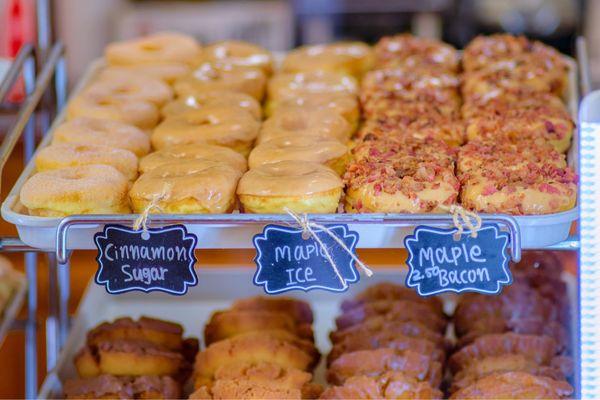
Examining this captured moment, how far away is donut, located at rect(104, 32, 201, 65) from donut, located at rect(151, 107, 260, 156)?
417mm

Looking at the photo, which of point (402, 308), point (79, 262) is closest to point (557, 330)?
point (402, 308)

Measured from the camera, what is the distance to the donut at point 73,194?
1429mm

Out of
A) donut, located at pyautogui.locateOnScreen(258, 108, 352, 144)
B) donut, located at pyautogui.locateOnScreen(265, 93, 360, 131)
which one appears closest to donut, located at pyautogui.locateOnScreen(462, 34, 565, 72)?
donut, located at pyautogui.locateOnScreen(265, 93, 360, 131)

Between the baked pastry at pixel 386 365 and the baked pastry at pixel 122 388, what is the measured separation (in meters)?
0.32

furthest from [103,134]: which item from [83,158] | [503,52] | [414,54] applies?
[503,52]

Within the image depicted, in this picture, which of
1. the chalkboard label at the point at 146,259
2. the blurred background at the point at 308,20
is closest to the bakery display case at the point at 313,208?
the chalkboard label at the point at 146,259

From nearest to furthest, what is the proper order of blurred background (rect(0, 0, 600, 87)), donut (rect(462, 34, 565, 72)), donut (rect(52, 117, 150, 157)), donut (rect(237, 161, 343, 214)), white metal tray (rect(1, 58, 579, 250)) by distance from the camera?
white metal tray (rect(1, 58, 579, 250)) < donut (rect(237, 161, 343, 214)) < donut (rect(52, 117, 150, 157)) < donut (rect(462, 34, 565, 72)) < blurred background (rect(0, 0, 600, 87))

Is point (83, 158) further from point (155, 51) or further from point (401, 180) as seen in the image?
point (155, 51)

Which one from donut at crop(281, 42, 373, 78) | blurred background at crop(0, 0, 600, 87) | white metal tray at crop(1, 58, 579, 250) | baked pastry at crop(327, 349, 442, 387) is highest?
blurred background at crop(0, 0, 600, 87)

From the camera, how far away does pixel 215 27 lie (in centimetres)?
464

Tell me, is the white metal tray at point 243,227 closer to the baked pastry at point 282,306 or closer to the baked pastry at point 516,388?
the baked pastry at point 516,388

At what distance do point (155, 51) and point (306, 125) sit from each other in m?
0.61

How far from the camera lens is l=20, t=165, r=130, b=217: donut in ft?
4.69

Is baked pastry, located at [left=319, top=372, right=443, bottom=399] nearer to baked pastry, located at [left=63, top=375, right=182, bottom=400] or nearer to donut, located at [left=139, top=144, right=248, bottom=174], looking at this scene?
baked pastry, located at [left=63, top=375, right=182, bottom=400]
